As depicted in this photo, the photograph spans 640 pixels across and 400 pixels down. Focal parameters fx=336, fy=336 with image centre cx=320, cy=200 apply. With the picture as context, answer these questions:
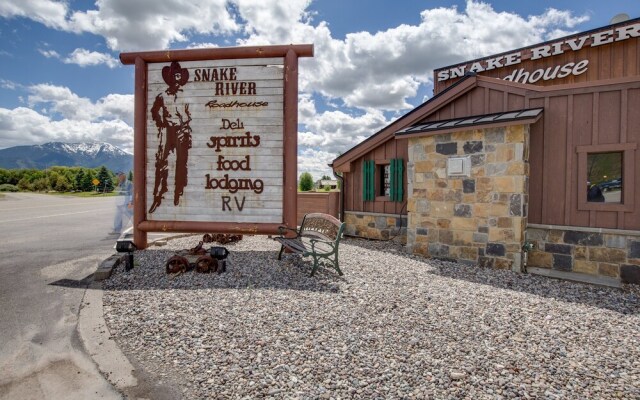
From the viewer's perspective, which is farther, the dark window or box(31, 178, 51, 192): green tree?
box(31, 178, 51, 192): green tree

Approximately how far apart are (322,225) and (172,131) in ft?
12.5

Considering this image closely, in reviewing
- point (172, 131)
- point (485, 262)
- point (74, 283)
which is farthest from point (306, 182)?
point (74, 283)

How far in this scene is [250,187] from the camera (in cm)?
709

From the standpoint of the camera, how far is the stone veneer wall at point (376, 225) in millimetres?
9299

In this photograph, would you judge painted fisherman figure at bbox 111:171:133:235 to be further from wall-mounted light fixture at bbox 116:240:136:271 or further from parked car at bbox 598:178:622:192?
parked car at bbox 598:178:622:192

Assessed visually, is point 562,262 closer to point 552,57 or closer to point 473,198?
point 473,198

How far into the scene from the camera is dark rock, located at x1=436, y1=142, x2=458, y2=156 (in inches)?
276

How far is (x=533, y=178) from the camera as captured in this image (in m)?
6.62

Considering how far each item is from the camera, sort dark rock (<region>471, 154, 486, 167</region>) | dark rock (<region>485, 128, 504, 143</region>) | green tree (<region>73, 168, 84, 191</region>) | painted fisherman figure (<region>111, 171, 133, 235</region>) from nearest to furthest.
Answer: dark rock (<region>485, 128, 504, 143</region>) → dark rock (<region>471, 154, 486, 167</region>) → painted fisherman figure (<region>111, 171, 133, 235</region>) → green tree (<region>73, 168, 84, 191</region>)

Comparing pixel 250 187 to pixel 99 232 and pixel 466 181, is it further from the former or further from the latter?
pixel 99 232

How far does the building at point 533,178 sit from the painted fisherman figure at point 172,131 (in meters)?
4.90

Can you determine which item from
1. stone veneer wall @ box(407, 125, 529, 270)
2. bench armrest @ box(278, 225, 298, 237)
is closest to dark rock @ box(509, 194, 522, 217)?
stone veneer wall @ box(407, 125, 529, 270)

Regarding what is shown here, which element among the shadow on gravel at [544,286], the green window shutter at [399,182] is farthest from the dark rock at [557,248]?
the green window shutter at [399,182]

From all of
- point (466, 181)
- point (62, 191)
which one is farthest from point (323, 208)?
point (62, 191)
